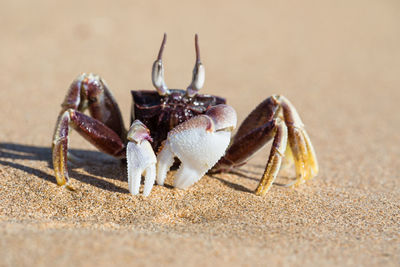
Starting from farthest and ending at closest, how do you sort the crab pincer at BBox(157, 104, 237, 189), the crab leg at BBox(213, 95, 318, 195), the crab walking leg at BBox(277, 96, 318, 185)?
1. the crab walking leg at BBox(277, 96, 318, 185)
2. the crab leg at BBox(213, 95, 318, 195)
3. the crab pincer at BBox(157, 104, 237, 189)

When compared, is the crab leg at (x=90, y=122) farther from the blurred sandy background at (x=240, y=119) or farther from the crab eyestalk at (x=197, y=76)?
the crab eyestalk at (x=197, y=76)

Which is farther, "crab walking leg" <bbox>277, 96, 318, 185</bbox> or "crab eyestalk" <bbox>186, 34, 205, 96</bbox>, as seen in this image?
"crab walking leg" <bbox>277, 96, 318, 185</bbox>

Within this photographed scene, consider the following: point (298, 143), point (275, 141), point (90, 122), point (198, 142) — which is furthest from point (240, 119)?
point (198, 142)

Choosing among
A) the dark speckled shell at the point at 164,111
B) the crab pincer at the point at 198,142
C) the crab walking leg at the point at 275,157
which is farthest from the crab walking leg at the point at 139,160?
the crab walking leg at the point at 275,157

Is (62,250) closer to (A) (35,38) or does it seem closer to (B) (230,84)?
(B) (230,84)

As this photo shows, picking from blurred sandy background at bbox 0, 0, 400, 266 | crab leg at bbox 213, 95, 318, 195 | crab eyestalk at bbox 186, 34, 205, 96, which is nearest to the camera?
blurred sandy background at bbox 0, 0, 400, 266

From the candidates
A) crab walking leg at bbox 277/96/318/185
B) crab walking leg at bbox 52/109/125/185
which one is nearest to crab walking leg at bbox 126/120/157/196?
crab walking leg at bbox 52/109/125/185

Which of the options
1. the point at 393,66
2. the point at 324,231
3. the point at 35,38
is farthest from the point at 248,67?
the point at 324,231

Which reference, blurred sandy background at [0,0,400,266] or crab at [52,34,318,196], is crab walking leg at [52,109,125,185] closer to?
crab at [52,34,318,196]
